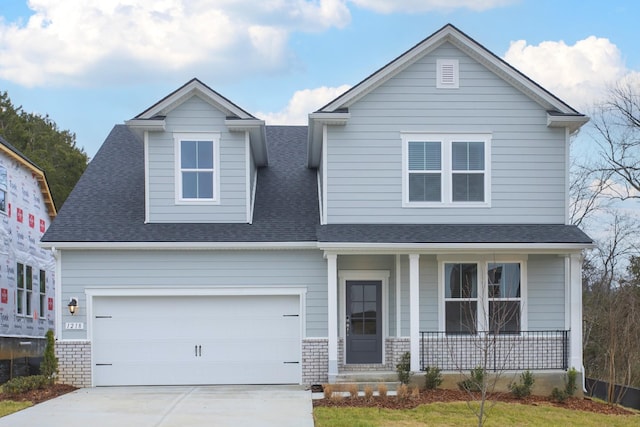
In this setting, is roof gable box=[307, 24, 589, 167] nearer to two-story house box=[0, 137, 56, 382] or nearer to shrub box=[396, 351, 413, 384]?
shrub box=[396, 351, 413, 384]

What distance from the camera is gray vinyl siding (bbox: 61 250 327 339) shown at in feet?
50.5

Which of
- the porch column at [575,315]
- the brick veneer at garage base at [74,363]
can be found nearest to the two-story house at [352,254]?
the brick veneer at garage base at [74,363]

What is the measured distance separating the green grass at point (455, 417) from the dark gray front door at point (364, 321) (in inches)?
140

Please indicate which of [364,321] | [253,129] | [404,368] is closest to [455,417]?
[404,368]

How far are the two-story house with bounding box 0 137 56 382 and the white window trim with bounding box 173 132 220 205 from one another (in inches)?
273

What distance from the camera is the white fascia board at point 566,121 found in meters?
15.3

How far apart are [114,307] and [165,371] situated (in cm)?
179

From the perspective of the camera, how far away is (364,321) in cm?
1612

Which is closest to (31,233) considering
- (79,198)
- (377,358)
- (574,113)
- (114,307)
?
(79,198)

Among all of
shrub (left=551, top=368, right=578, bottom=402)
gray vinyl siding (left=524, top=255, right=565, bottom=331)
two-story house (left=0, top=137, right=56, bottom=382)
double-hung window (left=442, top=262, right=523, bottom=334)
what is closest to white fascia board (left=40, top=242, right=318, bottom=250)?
double-hung window (left=442, top=262, right=523, bottom=334)

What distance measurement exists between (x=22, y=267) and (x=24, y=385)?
9.65m

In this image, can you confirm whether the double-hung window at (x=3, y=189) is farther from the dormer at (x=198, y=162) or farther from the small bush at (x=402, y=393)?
the small bush at (x=402, y=393)

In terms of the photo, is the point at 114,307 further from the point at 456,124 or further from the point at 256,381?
the point at 456,124

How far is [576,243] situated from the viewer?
1445cm
